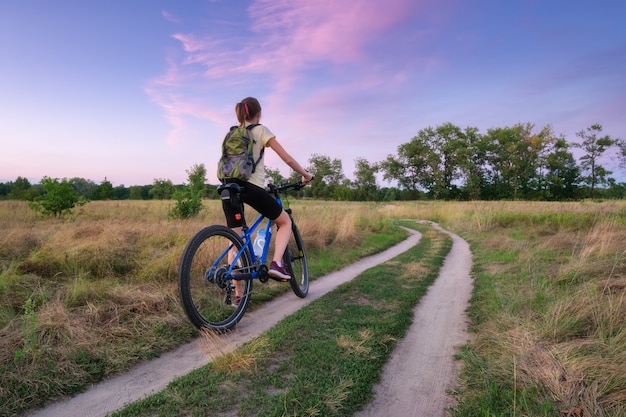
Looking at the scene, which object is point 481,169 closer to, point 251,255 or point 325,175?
point 325,175

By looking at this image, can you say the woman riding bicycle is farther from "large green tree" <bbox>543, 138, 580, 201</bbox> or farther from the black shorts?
"large green tree" <bbox>543, 138, 580, 201</bbox>

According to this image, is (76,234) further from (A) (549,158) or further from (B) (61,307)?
(A) (549,158)

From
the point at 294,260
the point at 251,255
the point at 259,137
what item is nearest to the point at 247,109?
the point at 259,137

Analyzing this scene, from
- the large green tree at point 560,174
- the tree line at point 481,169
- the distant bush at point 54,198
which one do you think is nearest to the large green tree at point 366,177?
the tree line at point 481,169

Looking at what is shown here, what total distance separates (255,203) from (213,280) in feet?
3.25

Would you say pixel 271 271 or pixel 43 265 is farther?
pixel 43 265

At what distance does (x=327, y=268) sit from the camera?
7.12 m

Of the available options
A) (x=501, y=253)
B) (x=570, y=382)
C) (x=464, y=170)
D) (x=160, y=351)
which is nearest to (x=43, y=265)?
(x=160, y=351)

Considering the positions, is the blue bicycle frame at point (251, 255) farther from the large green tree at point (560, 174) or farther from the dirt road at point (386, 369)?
the large green tree at point (560, 174)

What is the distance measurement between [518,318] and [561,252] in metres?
5.64

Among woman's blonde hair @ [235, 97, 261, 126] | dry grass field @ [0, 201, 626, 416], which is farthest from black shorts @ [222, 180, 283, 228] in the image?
dry grass field @ [0, 201, 626, 416]

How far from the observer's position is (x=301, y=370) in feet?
8.46

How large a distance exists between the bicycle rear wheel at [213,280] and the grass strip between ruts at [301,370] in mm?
566

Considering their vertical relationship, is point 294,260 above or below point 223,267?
below
